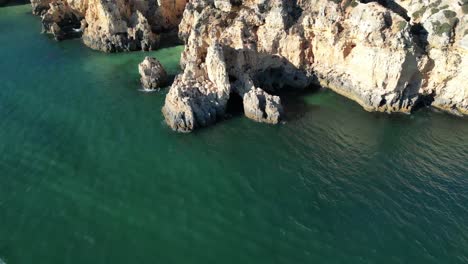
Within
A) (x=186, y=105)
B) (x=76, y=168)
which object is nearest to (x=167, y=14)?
(x=186, y=105)

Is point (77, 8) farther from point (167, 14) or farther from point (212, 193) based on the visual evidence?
point (212, 193)

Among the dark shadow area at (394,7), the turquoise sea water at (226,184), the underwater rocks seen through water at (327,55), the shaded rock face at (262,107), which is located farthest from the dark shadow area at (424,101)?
the shaded rock face at (262,107)

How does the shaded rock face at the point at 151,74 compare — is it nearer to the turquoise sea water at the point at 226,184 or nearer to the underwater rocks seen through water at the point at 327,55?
the turquoise sea water at the point at 226,184

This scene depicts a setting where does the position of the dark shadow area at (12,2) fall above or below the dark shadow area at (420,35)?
below

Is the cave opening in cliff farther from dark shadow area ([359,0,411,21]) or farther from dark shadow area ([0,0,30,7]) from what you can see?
dark shadow area ([0,0,30,7])

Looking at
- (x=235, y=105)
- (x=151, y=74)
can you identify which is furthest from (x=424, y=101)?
(x=151, y=74)
